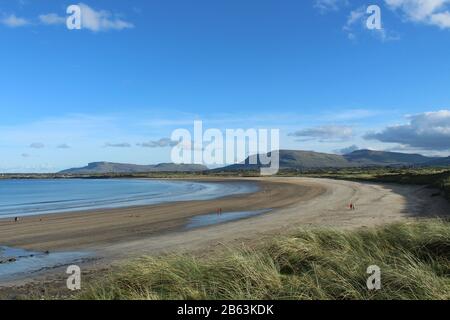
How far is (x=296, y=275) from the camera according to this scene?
9.05m

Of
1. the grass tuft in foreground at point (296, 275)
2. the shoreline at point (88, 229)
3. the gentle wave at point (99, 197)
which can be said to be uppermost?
the grass tuft in foreground at point (296, 275)

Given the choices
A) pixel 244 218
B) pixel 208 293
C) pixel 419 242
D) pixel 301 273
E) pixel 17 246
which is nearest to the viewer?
pixel 208 293

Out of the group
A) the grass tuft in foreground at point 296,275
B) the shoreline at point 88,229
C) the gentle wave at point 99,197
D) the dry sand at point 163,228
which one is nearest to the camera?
the grass tuft in foreground at point 296,275

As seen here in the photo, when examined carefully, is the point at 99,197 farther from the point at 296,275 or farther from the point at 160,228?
the point at 296,275

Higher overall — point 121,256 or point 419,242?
point 419,242

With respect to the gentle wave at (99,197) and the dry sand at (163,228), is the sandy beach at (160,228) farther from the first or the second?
the gentle wave at (99,197)

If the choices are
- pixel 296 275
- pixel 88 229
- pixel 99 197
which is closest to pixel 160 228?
pixel 88 229

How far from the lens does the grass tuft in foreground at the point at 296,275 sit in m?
7.59

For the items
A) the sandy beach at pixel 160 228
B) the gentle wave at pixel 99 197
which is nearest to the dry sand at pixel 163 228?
the sandy beach at pixel 160 228

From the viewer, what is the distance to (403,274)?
25.8 ft

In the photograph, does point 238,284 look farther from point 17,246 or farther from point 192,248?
point 17,246
